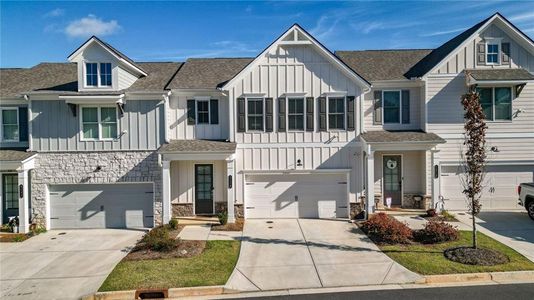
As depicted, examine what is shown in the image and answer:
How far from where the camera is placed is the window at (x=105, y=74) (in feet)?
49.3

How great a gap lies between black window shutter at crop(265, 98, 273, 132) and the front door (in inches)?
237

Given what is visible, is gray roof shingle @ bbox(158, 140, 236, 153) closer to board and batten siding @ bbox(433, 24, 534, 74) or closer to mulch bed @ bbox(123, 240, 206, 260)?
mulch bed @ bbox(123, 240, 206, 260)

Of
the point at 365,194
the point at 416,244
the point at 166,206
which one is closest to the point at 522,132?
the point at 365,194

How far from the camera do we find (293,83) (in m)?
15.5

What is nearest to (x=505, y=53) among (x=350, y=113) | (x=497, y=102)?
(x=497, y=102)

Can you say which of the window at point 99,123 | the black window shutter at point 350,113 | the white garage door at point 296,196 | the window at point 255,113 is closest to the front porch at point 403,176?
the black window shutter at point 350,113

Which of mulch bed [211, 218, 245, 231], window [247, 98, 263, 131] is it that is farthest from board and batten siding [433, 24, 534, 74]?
mulch bed [211, 218, 245, 231]

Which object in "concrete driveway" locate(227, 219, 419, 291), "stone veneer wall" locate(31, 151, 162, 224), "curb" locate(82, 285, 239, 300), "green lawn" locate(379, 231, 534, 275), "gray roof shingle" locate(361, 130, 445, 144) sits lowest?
"curb" locate(82, 285, 239, 300)

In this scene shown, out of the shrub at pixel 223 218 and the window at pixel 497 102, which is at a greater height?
the window at pixel 497 102

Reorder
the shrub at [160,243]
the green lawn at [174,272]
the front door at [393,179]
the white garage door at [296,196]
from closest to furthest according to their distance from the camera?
the green lawn at [174,272]
the shrub at [160,243]
the white garage door at [296,196]
the front door at [393,179]

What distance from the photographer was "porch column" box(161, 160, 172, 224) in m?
14.6

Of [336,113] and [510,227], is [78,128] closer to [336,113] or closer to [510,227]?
[336,113]

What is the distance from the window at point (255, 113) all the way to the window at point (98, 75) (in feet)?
20.8

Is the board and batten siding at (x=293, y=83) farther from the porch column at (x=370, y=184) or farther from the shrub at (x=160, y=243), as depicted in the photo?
the shrub at (x=160, y=243)
